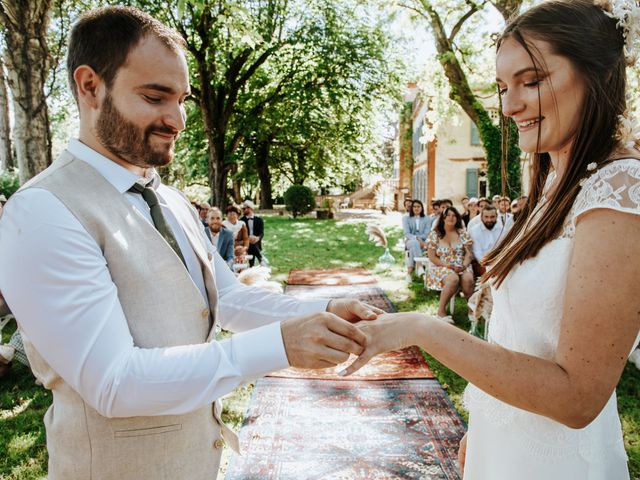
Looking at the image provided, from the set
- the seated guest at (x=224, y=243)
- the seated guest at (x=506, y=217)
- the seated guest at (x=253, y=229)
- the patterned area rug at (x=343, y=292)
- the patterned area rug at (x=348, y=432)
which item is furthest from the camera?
the seated guest at (x=253, y=229)

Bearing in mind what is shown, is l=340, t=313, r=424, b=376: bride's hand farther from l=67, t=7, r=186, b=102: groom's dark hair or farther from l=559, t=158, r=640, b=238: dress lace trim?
l=67, t=7, r=186, b=102: groom's dark hair

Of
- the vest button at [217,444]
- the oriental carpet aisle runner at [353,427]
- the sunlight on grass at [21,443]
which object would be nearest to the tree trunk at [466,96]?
the oriental carpet aisle runner at [353,427]

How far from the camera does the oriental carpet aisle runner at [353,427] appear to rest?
380 cm

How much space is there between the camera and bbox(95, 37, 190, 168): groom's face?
4.93 feet

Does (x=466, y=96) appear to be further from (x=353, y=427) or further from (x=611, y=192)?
(x=611, y=192)

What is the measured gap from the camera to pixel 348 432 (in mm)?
4359

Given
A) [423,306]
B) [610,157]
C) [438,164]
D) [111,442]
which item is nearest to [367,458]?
[111,442]

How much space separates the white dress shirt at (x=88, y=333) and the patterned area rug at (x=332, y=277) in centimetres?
960

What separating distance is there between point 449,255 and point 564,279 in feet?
22.2

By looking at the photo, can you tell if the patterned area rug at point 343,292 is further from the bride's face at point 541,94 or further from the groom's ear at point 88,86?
the groom's ear at point 88,86

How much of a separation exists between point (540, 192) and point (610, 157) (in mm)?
532

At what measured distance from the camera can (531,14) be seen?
4.86 ft

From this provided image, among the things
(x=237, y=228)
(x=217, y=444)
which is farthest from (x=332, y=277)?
(x=217, y=444)

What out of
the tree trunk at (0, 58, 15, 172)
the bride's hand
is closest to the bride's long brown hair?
the bride's hand
